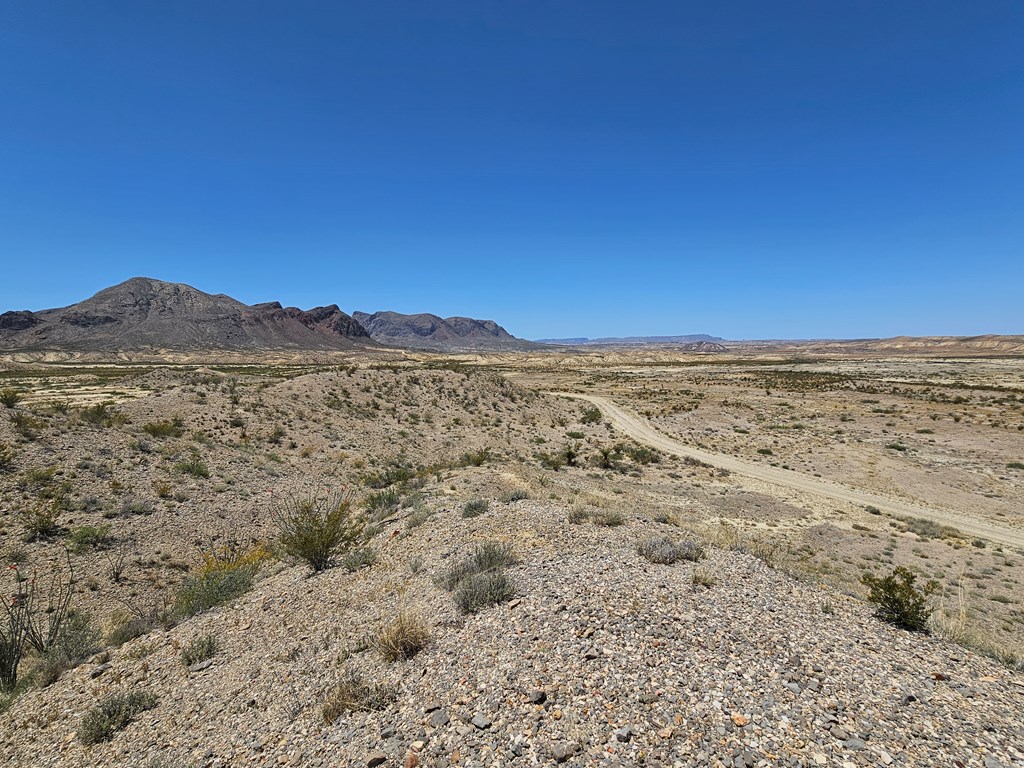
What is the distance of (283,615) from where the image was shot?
841cm

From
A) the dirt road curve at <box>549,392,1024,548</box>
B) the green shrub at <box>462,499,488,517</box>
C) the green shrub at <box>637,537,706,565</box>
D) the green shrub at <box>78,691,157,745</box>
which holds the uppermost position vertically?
the green shrub at <box>637,537,706,565</box>

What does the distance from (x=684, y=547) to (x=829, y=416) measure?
144 feet

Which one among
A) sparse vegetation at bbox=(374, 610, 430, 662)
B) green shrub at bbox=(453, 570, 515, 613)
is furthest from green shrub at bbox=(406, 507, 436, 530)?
sparse vegetation at bbox=(374, 610, 430, 662)

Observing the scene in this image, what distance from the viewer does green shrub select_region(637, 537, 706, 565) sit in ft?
28.2

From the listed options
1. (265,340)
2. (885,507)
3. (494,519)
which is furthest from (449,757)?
(265,340)

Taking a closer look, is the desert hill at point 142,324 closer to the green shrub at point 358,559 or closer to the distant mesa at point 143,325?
the distant mesa at point 143,325

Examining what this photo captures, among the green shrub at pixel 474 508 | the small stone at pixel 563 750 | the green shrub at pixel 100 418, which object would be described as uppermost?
the green shrub at pixel 100 418

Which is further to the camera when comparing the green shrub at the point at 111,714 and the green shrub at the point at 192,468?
the green shrub at the point at 192,468

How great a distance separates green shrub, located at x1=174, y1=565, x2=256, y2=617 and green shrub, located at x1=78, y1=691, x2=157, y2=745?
2722 mm

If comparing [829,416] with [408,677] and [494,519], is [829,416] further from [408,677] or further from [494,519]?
[408,677]

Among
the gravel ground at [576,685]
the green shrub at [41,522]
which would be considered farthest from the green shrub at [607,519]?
the green shrub at [41,522]

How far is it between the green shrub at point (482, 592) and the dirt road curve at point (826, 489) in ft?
64.1

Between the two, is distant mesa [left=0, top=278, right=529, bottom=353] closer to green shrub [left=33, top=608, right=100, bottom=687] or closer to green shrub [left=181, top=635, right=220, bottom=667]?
green shrub [left=33, top=608, right=100, bottom=687]

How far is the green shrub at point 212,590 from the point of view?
30.4ft
